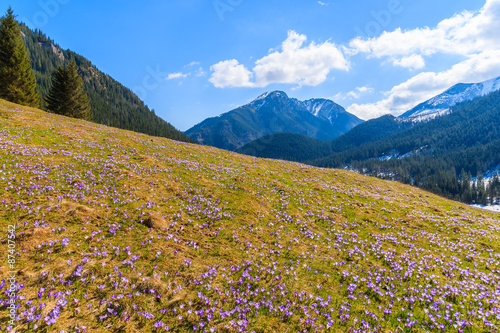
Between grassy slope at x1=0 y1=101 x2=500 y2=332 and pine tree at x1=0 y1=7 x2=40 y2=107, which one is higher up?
pine tree at x1=0 y1=7 x2=40 y2=107

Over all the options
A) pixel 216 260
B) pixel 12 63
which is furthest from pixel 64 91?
pixel 216 260

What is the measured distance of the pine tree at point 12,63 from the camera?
4641 centimetres

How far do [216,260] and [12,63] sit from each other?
70.8m

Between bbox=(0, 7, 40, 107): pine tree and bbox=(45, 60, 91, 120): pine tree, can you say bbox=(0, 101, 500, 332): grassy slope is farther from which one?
bbox=(45, 60, 91, 120): pine tree

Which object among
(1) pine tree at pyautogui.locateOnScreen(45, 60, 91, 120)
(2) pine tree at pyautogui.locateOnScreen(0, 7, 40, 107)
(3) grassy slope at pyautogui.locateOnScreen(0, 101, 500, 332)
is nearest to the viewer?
(3) grassy slope at pyautogui.locateOnScreen(0, 101, 500, 332)

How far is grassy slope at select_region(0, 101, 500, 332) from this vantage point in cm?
588

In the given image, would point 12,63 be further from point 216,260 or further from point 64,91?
point 216,260

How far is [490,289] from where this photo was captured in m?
8.66

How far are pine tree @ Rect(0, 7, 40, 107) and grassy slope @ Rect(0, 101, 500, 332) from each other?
5099 cm

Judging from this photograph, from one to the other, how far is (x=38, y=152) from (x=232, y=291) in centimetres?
1889

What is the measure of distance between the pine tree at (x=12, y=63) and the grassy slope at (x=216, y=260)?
5099 cm

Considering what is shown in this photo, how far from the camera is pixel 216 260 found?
8.72 metres

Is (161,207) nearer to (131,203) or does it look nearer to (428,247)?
(131,203)

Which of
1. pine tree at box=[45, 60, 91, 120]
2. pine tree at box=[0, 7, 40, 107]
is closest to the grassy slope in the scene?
pine tree at box=[0, 7, 40, 107]
